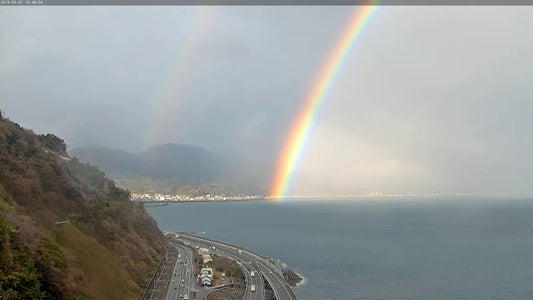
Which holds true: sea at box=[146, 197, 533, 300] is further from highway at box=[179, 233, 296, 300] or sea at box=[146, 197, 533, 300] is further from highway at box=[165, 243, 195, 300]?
highway at box=[165, 243, 195, 300]

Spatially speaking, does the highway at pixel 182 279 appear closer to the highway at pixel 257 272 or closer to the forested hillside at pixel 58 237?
the forested hillside at pixel 58 237

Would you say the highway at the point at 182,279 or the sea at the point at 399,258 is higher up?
the sea at the point at 399,258

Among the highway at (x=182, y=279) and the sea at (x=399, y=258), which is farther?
the sea at (x=399, y=258)

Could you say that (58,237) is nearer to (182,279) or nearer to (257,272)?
(182,279)

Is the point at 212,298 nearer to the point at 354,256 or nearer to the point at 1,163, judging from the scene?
the point at 1,163

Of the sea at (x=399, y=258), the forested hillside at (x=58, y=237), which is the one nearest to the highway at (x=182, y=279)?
the forested hillside at (x=58, y=237)

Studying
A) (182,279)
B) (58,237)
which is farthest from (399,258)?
(58,237)
